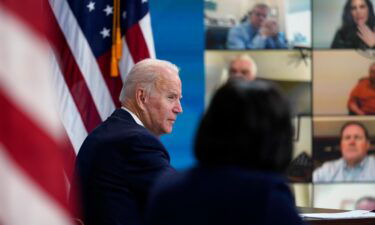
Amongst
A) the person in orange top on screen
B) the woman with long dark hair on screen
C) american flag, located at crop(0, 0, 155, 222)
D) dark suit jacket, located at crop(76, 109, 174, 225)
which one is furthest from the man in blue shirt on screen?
american flag, located at crop(0, 0, 155, 222)

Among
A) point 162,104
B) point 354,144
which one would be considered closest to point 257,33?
point 354,144

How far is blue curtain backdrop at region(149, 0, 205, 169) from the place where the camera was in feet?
20.3

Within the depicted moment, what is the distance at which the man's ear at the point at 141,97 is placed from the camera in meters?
3.83

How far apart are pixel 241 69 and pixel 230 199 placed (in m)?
4.31

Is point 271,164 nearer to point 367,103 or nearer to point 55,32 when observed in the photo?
point 55,32

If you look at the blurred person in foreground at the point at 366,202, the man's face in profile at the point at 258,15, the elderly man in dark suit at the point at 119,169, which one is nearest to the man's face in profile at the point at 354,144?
the blurred person in foreground at the point at 366,202

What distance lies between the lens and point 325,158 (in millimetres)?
6457

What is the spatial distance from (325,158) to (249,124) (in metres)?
4.44

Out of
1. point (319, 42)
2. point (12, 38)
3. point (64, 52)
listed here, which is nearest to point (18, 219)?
point (12, 38)

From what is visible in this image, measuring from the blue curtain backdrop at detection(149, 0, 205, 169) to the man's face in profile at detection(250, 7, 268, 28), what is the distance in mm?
361

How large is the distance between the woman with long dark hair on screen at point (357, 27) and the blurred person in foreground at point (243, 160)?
4.37m

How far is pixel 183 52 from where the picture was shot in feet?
20.4

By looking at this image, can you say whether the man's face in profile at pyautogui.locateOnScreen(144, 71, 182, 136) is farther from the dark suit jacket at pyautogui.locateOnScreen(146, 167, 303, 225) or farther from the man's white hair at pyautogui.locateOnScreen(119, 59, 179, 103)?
the dark suit jacket at pyautogui.locateOnScreen(146, 167, 303, 225)

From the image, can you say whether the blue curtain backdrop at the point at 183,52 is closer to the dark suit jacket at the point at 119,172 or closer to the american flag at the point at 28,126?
the dark suit jacket at the point at 119,172
